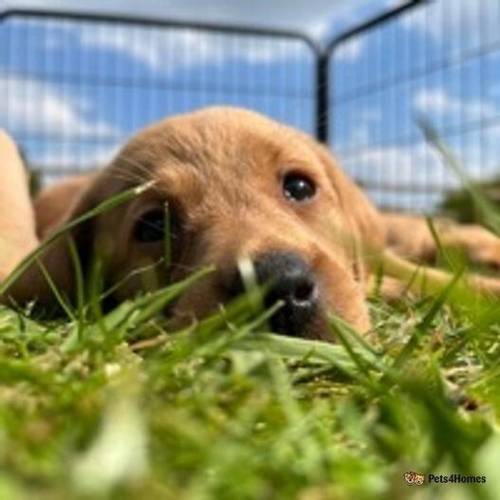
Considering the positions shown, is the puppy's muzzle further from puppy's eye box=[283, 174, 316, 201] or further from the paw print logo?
the paw print logo

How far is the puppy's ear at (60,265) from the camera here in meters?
2.95

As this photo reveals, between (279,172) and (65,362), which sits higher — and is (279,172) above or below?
below

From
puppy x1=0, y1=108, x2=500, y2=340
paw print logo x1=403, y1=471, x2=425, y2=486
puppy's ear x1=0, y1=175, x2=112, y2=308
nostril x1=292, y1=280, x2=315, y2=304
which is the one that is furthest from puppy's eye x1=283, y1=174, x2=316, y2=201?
paw print logo x1=403, y1=471, x2=425, y2=486

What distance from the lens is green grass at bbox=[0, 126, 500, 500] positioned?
939 mm

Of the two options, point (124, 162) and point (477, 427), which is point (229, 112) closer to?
point (124, 162)

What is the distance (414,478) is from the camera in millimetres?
1065

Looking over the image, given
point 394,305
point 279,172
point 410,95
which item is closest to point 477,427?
point 394,305

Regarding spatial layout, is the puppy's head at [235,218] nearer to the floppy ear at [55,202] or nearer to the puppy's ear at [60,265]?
the puppy's ear at [60,265]

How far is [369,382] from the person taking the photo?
152 centimetres

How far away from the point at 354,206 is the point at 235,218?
3.69 ft

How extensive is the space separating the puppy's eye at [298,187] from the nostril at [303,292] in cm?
84

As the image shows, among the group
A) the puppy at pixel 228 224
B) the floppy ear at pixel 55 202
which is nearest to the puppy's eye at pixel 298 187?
the puppy at pixel 228 224

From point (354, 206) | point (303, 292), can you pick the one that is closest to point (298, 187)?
point (354, 206)

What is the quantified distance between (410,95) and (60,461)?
7.24 metres
